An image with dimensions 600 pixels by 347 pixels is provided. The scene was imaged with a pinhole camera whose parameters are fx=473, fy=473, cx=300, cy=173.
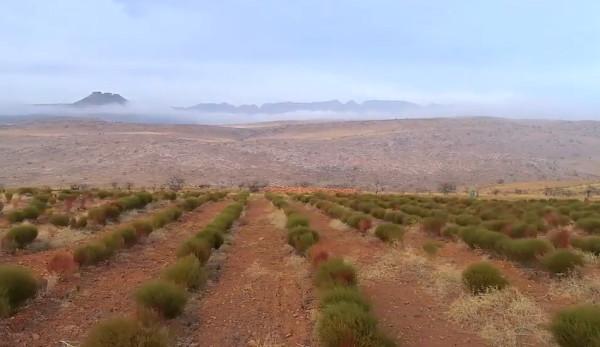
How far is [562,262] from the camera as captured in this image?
11.5 metres

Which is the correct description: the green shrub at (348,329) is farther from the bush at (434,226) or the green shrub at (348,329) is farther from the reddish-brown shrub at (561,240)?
the bush at (434,226)

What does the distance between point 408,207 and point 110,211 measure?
16.4 metres

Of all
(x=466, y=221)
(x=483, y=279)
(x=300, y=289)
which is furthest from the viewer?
(x=466, y=221)

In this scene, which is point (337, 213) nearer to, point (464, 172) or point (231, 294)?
point (231, 294)

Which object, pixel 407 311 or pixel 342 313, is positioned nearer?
pixel 342 313

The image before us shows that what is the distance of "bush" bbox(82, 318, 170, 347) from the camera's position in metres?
6.27

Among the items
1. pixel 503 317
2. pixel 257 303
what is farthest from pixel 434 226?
pixel 257 303

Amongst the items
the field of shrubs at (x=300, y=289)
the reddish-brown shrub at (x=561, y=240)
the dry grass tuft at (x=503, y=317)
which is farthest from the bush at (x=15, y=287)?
the reddish-brown shrub at (x=561, y=240)

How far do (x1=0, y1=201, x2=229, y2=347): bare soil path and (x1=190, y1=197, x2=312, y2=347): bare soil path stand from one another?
5.94ft

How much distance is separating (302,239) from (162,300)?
739cm

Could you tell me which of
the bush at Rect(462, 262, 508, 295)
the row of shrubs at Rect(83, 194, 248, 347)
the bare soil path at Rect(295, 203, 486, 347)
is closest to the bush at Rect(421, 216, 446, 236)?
the bare soil path at Rect(295, 203, 486, 347)

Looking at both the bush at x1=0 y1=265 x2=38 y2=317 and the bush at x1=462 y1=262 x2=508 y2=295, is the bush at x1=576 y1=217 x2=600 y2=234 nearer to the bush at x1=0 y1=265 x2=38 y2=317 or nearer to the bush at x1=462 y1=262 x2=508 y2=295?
the bush at x1=462 y1=262 x2=508 y2=295

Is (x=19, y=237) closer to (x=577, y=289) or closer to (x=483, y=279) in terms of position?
(x=483, y=279)

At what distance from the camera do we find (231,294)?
1088cm
